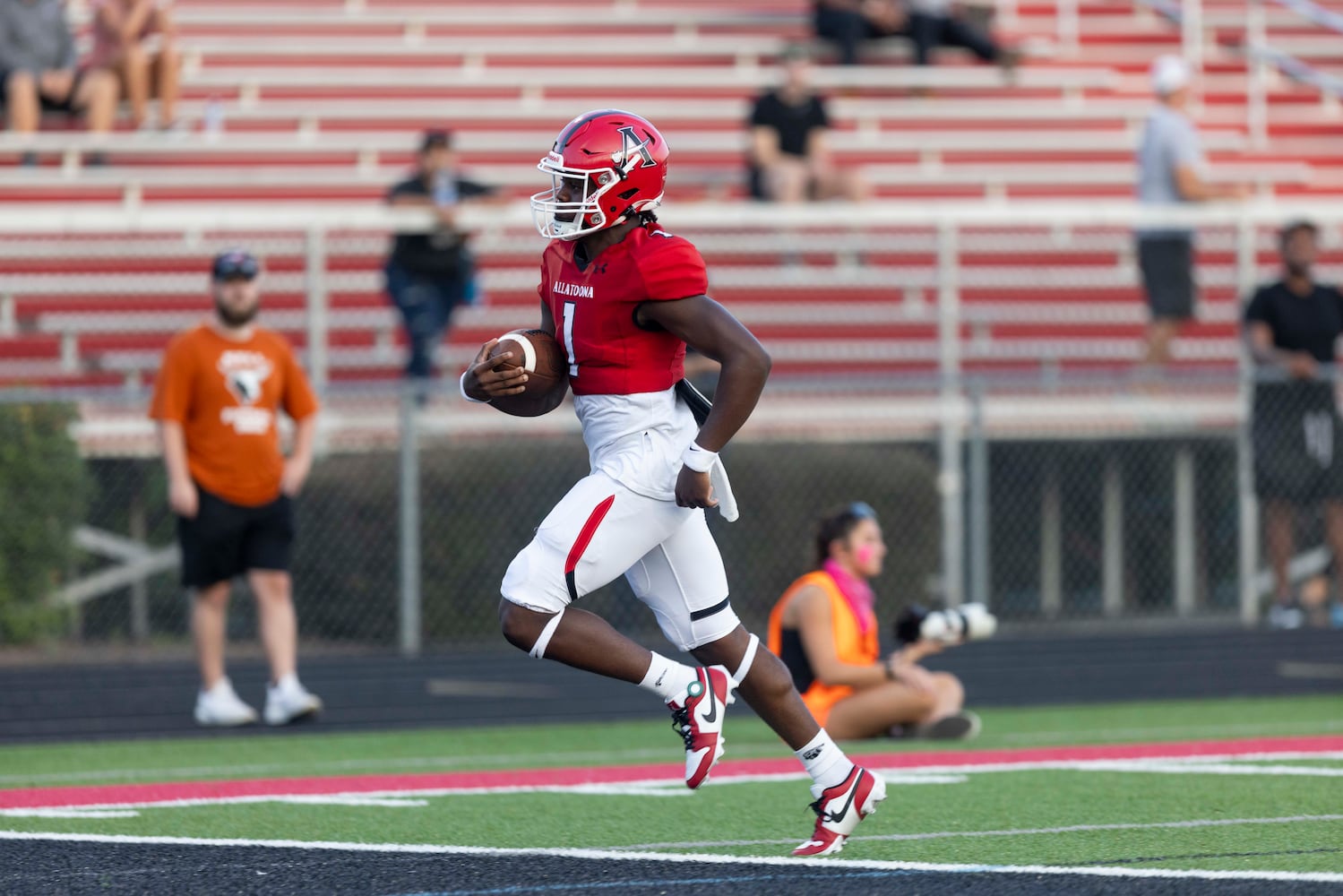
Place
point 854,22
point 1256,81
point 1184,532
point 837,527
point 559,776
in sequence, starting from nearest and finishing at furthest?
1. point 559,776
2. point 837,527
3. point 1184,532
4. point 854,22
5. point 1256,81

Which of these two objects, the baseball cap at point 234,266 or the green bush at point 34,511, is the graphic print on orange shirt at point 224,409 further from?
the green bush at point 34,511

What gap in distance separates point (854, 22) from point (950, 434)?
20.9ft

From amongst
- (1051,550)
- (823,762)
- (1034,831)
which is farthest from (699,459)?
(1051,550)

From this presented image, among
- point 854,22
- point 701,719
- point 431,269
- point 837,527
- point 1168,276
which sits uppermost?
point 854,22

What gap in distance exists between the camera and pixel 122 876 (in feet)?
16.4

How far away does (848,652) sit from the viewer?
8.77 m

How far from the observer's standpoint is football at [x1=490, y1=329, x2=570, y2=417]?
5316mm

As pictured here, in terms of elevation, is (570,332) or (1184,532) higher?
(570,332)

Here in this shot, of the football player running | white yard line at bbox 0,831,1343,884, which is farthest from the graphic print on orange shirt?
the football player running

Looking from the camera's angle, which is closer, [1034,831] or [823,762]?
[823,762]

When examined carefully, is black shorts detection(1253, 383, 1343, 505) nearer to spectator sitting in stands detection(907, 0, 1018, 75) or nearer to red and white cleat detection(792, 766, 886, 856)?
spectator sitting in stands detection(907, 0, 1018, 75)

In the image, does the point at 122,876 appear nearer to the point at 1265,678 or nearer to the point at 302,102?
the point at 1265,678

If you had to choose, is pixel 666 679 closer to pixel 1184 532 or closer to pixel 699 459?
pixel 699 459

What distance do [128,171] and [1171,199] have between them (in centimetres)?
746
